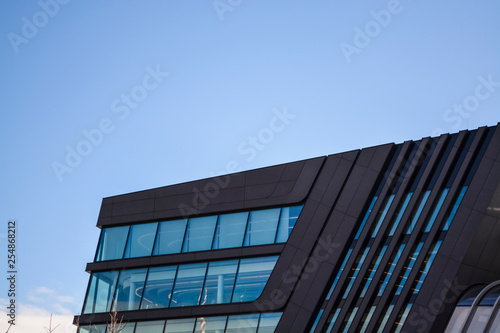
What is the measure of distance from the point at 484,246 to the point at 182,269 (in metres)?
16.1

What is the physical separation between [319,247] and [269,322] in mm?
4429

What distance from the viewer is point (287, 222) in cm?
3700

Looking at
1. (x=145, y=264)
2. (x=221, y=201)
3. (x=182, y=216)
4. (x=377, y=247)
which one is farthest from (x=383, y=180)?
(x=145, y=264)

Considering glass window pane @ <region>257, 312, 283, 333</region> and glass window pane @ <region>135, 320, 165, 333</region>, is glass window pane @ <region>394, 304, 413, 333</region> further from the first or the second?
glass window pane @ <region>135, 320, 165, 333</region>

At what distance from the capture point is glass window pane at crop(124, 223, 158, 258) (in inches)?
1607

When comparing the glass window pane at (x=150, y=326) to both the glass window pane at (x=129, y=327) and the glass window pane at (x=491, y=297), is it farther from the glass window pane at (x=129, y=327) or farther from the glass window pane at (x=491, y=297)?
the glass window pane at (x=491, y=297)

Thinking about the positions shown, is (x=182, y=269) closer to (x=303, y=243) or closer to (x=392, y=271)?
(x=303, y=243)

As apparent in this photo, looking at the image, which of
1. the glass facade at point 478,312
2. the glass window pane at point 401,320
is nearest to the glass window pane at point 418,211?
the glass window pane at point 401,320

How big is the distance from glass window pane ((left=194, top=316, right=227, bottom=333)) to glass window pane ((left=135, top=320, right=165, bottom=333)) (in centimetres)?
232

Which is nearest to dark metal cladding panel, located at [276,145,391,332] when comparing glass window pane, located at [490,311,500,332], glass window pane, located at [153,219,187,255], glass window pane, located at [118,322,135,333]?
glass window pane, located at [153,219,187,255]

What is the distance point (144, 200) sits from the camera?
4159 centimetres

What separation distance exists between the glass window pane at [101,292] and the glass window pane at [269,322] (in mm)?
9768

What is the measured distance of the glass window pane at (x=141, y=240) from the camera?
40812 millimetres
